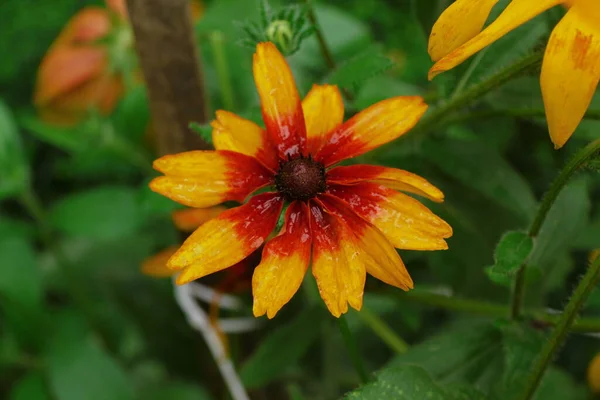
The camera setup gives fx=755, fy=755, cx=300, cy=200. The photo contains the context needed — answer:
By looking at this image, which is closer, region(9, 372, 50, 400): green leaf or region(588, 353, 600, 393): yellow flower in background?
region(588, 353, 600, 393): yellow flower in background

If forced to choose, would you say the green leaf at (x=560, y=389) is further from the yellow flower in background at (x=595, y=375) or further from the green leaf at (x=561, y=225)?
the green leaf at (x=561, y=225)

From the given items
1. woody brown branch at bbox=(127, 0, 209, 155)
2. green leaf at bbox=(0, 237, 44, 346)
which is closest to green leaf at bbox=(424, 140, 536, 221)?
woody brown branch at bbox=(127, 0, 209, 155)

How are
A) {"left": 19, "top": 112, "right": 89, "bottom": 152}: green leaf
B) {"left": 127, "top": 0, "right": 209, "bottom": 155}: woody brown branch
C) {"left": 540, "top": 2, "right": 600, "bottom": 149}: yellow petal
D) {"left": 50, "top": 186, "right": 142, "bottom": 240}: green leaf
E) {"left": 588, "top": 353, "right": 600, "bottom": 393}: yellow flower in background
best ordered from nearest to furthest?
{"left": 540, "top": 2, "right": 600, "bottom": 149}: yellow petal → {"left": 127, "top": 0, "right": 209, "bottom": 155}: woody brown branch → {"left": 588, "top": 353, "right": 600, "bottom": 393}: yellow flower in background → {"left": 50, "top": 186, "right": 142, "bottom": 240}: green leaf → {"left": 19, "top": 112, "right": 89, "bottom": 152}: green leaf

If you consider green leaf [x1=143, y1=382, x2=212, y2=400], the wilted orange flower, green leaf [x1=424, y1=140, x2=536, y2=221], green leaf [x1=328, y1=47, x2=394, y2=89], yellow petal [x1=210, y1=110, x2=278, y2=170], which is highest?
the wilted orange flower

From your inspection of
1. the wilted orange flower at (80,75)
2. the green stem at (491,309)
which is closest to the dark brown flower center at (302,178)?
the green stem at (491,309)

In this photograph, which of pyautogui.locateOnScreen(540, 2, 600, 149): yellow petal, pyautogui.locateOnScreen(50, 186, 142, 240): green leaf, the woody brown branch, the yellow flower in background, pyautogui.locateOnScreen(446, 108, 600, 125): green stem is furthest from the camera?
pyautogui.locateOnScreen(50, 186, 142, 240): green leaf

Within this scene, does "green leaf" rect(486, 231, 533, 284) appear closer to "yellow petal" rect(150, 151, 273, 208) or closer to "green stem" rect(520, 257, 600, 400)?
"green stem" rect(520, 257, 600, 400)

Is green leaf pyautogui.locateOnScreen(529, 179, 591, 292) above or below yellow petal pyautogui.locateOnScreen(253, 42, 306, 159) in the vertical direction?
below

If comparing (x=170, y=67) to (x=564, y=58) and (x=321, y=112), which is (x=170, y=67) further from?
(x=564, y=58)
